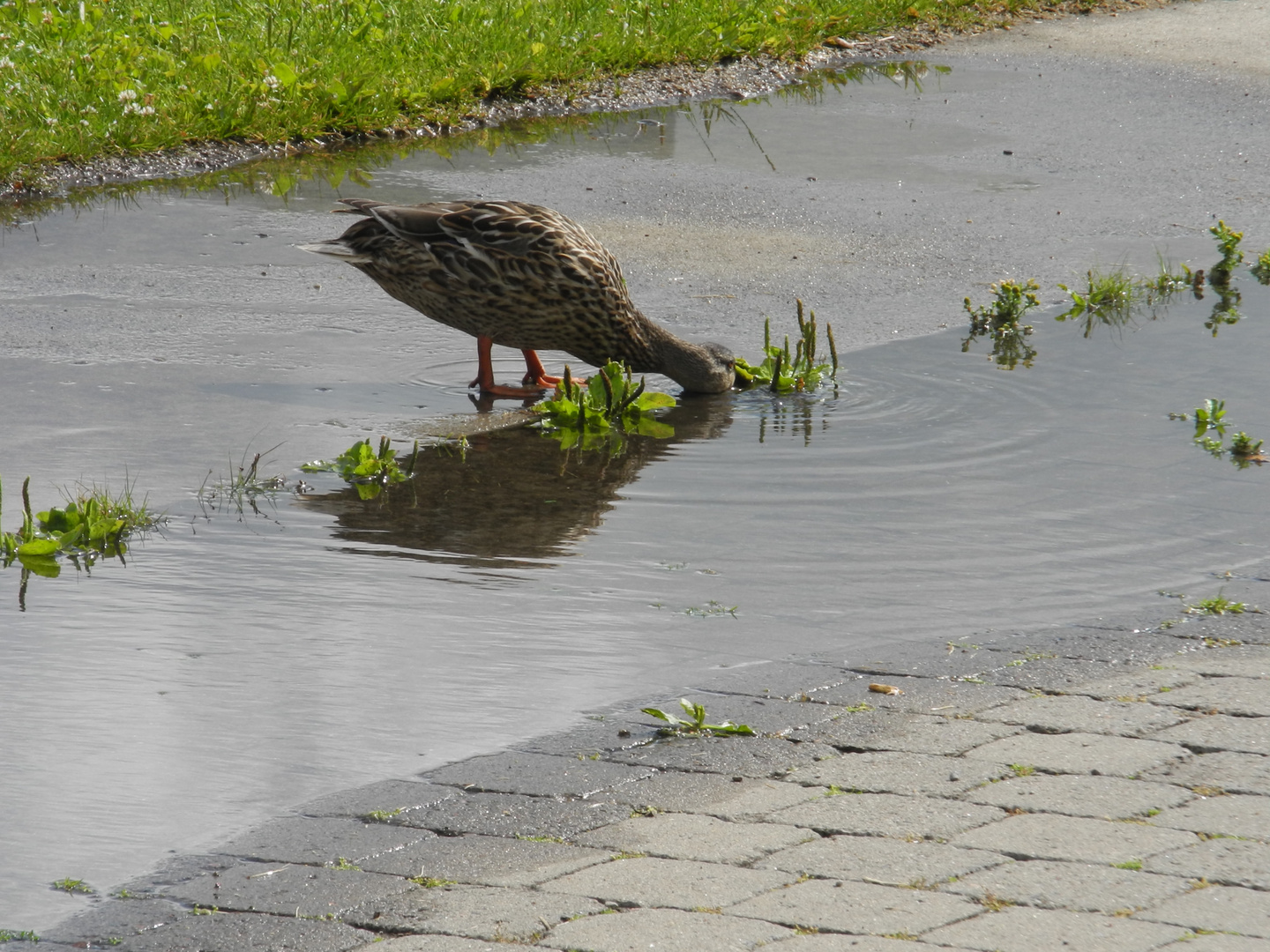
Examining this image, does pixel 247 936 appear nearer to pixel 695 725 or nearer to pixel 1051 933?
pixel 695 725

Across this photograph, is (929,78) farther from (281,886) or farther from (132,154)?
(281,886)

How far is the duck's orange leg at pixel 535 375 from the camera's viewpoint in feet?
23.8

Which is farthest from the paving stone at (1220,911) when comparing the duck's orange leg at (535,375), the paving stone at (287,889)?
the duck's orange leg at (535,375)

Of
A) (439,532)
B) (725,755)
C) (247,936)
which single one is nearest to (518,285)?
(439,532)

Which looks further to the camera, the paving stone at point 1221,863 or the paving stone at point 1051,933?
the paving stone at point 1221,863

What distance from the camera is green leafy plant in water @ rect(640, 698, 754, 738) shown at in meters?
3.88

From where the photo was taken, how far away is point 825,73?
1354 cm

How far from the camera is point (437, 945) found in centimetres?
296

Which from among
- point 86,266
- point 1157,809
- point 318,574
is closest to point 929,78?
point 86,266

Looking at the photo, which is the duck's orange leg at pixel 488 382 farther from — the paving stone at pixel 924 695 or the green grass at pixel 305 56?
the green grass at pixel 305 56

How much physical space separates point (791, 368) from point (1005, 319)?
4.32 feet

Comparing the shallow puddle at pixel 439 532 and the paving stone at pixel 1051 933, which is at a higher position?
the shallow puddle at pixel 439 532

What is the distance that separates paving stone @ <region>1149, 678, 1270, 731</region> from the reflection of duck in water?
10.6ft

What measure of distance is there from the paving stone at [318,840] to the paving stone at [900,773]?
913 millimetres
